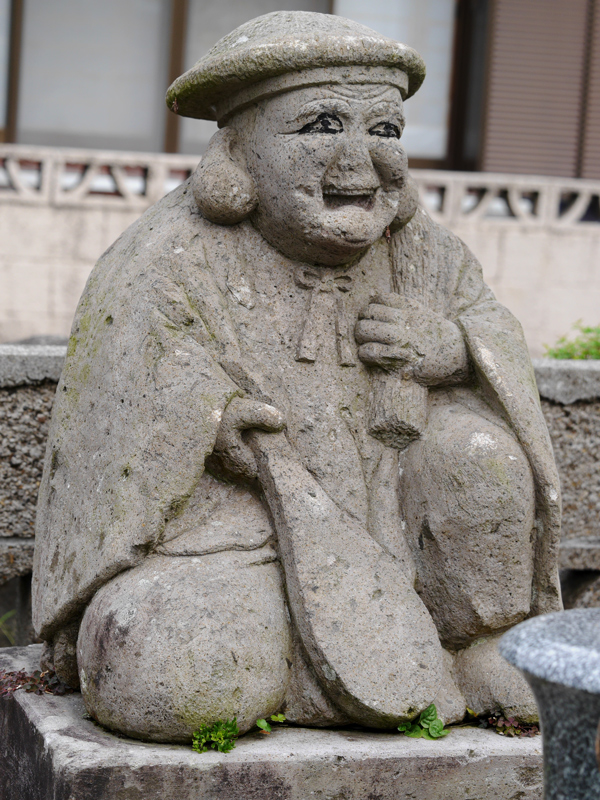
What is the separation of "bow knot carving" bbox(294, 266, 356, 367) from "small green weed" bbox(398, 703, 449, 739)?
952mm

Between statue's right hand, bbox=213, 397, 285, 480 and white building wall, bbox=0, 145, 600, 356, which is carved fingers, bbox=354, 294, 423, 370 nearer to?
statue's right hand, bbox=213, 397, 285, 480

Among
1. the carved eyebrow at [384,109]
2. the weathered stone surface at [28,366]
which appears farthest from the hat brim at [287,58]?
the weathered stone surface at [28,366]

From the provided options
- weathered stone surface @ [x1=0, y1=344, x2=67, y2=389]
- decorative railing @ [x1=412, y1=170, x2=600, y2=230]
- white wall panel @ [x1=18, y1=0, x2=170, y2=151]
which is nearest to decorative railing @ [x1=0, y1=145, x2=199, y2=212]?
white wall panel @ [x1=18, y1=0, x2=170, y2=151]

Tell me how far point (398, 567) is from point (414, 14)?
6582 mm

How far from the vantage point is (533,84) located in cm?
809

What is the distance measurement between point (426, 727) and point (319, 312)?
44.5 inches

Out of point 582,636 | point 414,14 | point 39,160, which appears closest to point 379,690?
point 582,636

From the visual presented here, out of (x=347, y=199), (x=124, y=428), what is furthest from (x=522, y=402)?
(x=124, y=428)

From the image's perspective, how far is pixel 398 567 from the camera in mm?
2961

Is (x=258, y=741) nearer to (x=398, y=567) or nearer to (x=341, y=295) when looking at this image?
(x=398, y=567)

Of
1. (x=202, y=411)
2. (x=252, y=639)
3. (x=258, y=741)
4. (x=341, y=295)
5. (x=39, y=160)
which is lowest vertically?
(x=258, y=741)

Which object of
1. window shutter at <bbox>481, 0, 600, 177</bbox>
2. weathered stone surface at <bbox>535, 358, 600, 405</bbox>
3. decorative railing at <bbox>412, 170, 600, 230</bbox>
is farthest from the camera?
window shutter at <bbox>481, 0, 600, 177</bbox>

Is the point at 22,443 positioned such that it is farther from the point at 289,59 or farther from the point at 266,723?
the point at 289,59

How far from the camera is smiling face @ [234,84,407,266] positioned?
115 inches
